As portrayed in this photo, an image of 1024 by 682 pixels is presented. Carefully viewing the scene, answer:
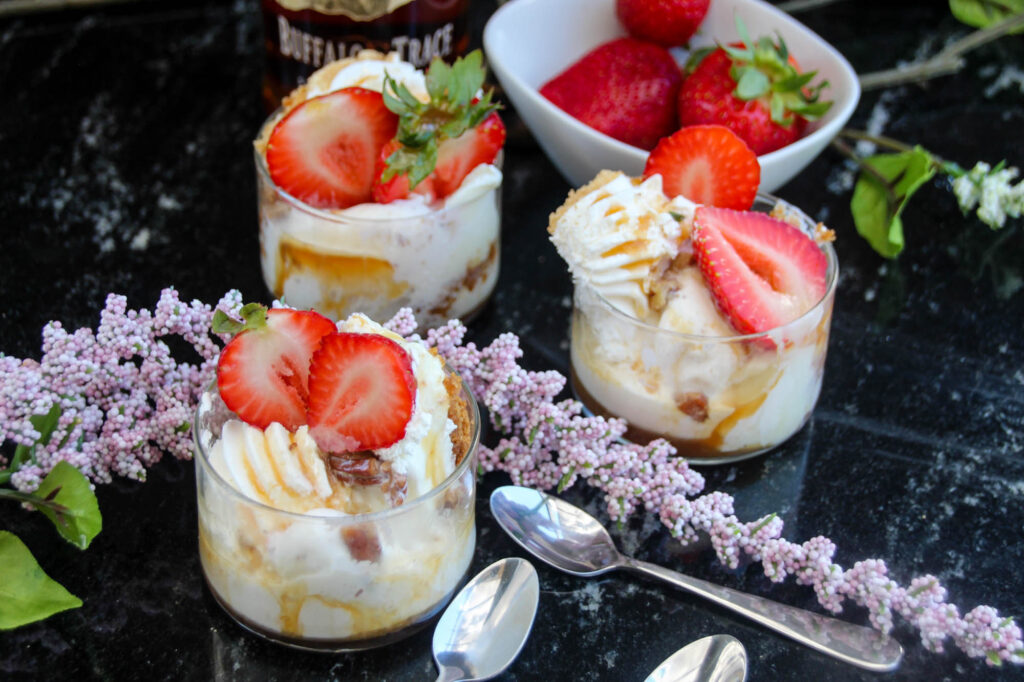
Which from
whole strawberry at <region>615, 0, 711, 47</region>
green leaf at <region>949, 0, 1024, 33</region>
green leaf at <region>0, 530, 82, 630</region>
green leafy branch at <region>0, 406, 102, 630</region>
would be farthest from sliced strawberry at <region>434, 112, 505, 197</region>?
green leaf at <region>949, 0, 1024, 33</region>

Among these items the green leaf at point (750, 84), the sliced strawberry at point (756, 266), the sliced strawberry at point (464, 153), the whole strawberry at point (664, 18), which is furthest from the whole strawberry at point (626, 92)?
the sliced strawberry at point (756, 266)

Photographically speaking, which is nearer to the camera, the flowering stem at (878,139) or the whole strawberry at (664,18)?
the whole strawberry at (664,18)

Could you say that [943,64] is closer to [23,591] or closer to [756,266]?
[756,266]

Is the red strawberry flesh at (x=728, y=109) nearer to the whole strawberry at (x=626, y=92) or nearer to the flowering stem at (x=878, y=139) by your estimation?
the whole strawberry at (x=626, y=92)

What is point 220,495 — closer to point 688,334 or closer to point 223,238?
point 688,334

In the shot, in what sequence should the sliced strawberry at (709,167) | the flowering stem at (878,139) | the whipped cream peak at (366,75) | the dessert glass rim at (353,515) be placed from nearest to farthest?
the dessert glass rim at (353,515), the sliced strawberry at (709,167), the whipped cream peak at (366,75), the flowering stem at (878,139)

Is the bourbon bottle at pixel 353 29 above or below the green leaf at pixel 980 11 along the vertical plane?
above

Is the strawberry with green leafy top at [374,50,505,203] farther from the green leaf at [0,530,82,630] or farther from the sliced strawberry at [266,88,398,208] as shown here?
the green leaf at [0,530,82,630]
